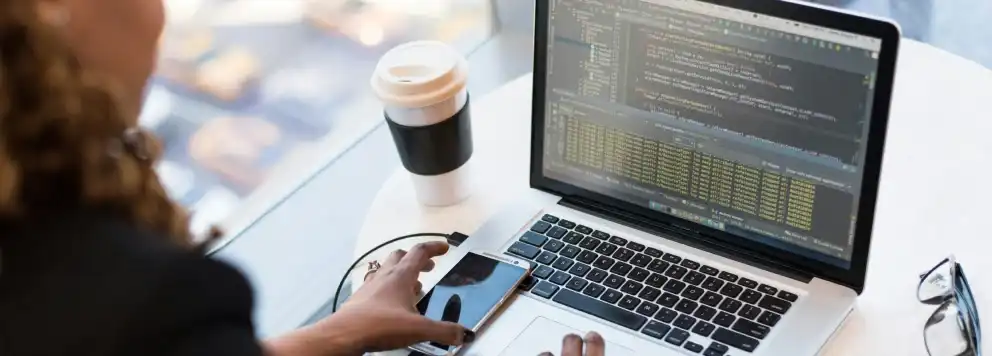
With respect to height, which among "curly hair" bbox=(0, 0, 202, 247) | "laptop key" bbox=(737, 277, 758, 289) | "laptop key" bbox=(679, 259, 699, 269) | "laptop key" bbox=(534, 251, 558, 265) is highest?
"curly hair" bbox=(0, 0, 202, 247)

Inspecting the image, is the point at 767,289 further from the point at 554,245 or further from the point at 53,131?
the point at 53,131

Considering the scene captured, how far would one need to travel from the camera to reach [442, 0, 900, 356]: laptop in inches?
38.3

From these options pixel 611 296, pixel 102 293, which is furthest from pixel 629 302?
pixel 102 293

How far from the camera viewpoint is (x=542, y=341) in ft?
3.34

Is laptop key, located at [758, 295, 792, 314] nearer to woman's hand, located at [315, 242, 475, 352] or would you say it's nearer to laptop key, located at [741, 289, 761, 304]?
laptop key, located at [741, 289, 761, 304]

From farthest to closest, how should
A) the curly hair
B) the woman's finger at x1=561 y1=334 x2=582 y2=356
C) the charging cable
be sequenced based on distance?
the charging cable, the woman's finger at x1=561 y1=334 x2=582 y2=356, the curly hair

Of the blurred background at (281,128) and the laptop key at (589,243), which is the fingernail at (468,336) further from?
the blurred background at (281,128)

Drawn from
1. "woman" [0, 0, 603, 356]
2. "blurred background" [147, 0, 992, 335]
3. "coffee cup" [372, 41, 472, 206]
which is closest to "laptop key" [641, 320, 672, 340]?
"coffee cup" [372, 41, 472, 206]

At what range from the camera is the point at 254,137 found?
6.42 feet

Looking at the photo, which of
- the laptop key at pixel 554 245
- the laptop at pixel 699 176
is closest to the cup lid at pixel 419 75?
the laptop at pixel 699 176

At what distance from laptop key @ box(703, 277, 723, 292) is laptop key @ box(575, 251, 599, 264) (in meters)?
0.12

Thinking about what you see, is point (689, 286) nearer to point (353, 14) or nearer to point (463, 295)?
point (463, 295)

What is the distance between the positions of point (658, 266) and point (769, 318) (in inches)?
5.1

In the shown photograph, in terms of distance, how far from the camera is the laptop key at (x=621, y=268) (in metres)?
1.08
